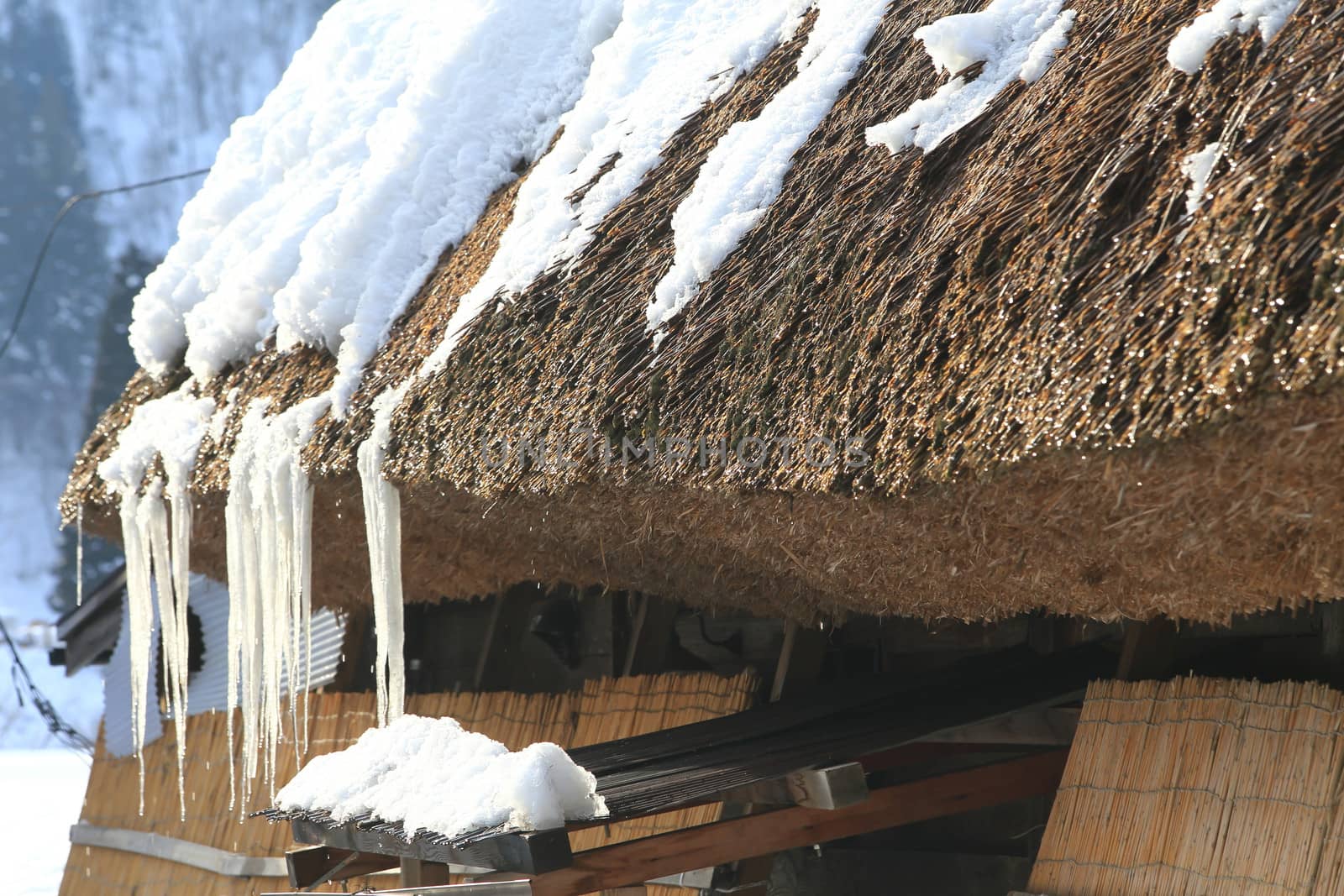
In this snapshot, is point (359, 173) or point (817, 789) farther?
point (359, 173)

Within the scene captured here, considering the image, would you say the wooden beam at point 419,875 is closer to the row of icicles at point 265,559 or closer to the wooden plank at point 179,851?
the row of icicles at point 265,559

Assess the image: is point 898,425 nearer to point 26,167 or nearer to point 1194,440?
point 1194,440

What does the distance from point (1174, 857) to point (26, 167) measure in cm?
4560

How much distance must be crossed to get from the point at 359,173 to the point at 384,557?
1.78 metres

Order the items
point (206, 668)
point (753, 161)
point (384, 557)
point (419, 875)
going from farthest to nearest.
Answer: point (206, 668) → point (384, 557) → point (419, 875) → point (753, 161)

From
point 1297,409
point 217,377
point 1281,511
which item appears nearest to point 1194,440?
point 1297,409

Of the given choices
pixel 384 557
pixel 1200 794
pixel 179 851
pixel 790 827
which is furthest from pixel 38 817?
pixel 1200 794

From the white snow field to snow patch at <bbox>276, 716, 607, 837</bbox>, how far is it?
231 inches

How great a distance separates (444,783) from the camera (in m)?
2.39

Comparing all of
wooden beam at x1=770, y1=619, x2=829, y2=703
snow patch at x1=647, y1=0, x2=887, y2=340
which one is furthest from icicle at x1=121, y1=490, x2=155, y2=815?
snow patch at x1=647, y1=0, x2=887, y2=340

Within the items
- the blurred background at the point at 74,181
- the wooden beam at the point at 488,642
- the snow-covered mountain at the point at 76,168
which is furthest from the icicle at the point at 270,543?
the snow-covered mountain at the point at 76,168

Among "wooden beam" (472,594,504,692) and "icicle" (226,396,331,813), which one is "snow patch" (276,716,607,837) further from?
"wooden beam" (472,594,504,692)

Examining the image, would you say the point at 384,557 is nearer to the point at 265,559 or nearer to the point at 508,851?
the point at 265,559

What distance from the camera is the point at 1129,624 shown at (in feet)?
9.26
